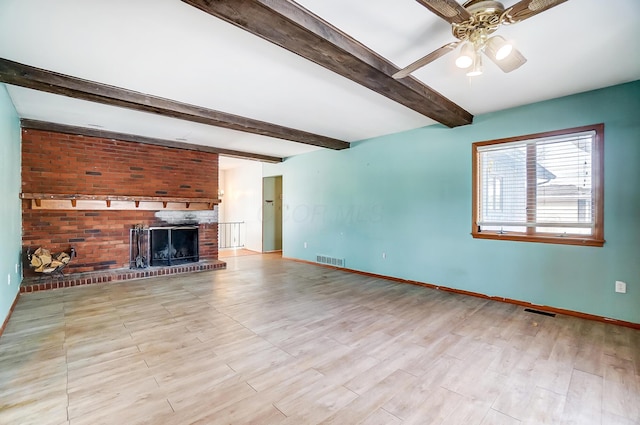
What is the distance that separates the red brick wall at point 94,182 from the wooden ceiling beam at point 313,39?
183 inches

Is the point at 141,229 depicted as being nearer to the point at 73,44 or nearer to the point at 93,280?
the point at 93,280

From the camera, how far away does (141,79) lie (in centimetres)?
299

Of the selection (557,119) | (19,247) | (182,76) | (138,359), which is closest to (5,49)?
(182,76)

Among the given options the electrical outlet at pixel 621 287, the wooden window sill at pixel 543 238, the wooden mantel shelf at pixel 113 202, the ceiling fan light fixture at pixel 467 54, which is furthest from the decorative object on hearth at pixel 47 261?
the electrical outlet at pixel 621 287

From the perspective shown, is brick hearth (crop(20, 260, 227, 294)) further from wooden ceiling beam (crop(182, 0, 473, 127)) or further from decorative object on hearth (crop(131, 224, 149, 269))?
wooden ceiling beam (crop(182, 0, 473, 127))

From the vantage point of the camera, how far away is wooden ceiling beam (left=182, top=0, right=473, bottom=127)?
1765 millimetres

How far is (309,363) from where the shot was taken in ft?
7.68

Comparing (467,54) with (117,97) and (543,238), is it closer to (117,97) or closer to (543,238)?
(543,238)

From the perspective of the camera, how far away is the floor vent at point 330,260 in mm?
6121

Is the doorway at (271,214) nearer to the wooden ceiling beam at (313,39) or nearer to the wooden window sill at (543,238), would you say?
the wooden window sill at (543,238)

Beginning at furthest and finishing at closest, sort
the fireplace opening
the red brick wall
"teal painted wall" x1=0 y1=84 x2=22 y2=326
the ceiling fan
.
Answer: the fireplace opening → the red brick wall → "teal painted wall" x1=0 y1=84 x2=22 y2=326 → the ceiling fan

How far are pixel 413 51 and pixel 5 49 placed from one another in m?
3.47

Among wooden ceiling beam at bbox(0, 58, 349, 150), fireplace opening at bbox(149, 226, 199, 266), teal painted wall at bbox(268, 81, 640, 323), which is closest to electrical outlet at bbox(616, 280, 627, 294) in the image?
teal painted wall at bbox(268, 81, 640, 323)

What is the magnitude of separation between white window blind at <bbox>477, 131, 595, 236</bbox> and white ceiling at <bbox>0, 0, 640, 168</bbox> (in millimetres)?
597
